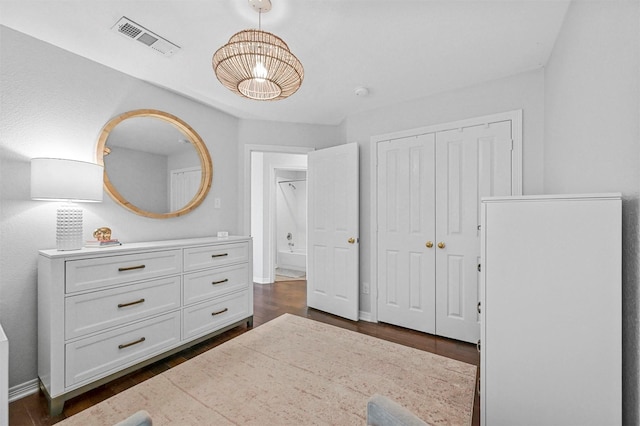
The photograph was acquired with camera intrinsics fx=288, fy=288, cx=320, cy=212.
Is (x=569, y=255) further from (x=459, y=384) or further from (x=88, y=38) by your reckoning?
(x=88, y=38)

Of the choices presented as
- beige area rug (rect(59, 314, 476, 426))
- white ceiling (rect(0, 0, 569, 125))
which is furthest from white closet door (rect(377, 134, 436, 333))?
white ceiling (rect(0, 0, 569, 125))

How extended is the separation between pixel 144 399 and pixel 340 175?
2573 mm

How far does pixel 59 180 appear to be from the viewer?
185 centimetres

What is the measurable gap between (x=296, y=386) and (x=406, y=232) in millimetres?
1769

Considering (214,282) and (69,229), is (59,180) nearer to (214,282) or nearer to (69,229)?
(69,229)

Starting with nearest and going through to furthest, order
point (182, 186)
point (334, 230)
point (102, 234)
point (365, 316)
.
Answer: point (102, 234) < point (182, 186) < point (365, 316) < point (334, 230)

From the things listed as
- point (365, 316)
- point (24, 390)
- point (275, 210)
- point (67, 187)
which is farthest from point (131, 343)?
point (275, 210)

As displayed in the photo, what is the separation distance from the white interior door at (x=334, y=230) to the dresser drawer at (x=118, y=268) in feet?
5.32

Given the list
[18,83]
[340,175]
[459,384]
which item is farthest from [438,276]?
[18,83]

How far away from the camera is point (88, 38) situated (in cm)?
195

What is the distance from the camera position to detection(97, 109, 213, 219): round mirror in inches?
94.7

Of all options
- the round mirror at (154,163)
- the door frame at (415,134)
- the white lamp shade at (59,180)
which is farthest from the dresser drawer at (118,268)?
the door frame at (415,134)

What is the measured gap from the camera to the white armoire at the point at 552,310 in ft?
3.48

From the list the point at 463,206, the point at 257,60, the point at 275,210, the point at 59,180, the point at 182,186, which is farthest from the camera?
the point at 275,210
